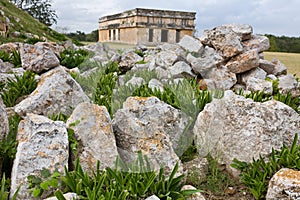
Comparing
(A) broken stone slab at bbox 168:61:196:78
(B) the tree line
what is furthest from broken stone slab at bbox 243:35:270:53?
(A) broken stone slab at bbox 168:61:196:78

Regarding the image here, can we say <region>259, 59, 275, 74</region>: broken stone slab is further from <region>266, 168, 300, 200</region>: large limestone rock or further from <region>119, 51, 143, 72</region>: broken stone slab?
<region>266, 168, 300, 200</region>: large limestone rock

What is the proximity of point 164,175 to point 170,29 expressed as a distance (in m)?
1.12

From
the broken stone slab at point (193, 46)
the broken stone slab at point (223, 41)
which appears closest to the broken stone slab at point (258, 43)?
the broken stone slab at point (223, 41)

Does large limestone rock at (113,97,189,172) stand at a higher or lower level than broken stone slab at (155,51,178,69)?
A: lower

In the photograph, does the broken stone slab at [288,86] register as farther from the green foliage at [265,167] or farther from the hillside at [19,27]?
the hillside at [19,27]

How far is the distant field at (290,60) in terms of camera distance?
30.1 ft

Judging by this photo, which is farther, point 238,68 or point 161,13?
point 238,68

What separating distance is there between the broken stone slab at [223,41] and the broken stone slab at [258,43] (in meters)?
1.07

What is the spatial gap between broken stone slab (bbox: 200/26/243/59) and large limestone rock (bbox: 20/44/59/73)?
9.47 ft

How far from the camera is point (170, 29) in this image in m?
2.20

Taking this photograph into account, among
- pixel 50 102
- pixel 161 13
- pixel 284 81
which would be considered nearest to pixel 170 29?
pixel 161 13

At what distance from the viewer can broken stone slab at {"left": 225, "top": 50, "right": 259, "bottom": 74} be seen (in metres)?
6.55

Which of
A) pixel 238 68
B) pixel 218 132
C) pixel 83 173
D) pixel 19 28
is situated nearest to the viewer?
pixel 83 173

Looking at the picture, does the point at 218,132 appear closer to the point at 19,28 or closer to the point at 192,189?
the point at 192,189
